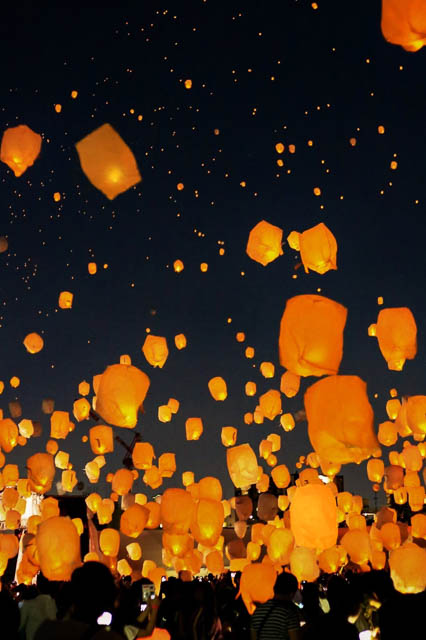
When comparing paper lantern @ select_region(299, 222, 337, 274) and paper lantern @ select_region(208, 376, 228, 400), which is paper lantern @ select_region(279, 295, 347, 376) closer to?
paper lantern @ select_region(299, 222, 337, 274)

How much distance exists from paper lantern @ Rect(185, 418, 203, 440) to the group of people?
6.51 m

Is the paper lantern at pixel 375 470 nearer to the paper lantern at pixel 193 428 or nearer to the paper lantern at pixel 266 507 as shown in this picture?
the paper lantern at pixel 266 507

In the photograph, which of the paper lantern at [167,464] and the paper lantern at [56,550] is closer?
the paper lantern at [56,550]

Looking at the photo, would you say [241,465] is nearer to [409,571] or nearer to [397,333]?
[397,333]

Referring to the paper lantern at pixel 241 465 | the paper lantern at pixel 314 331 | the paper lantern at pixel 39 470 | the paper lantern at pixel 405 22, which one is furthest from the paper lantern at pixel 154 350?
the paper lantern at pixel 405 22

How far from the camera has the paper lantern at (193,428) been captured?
1388 centimetres

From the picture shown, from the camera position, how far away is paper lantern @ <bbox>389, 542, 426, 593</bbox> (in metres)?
5.51

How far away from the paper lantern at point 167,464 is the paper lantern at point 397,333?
285 inches

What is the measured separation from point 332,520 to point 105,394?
2.60m

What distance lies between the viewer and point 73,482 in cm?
1686

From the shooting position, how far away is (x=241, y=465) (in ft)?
36.4

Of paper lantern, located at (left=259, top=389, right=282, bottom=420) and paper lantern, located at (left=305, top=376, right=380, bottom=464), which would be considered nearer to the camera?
paper lantern, located at (left=305, top=376, right=380, bottom=464)

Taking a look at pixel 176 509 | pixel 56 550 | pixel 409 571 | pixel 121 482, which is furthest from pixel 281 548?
pixel 409 571

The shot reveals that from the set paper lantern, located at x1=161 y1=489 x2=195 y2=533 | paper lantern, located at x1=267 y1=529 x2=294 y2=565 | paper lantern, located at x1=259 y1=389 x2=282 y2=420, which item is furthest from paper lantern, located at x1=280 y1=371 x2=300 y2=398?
paper lantern, located at x1=161 y1=489 x2=195 y2=533
